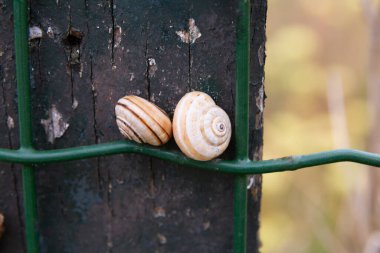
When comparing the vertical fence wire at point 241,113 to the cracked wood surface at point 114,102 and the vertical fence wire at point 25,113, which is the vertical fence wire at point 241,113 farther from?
the vertical fence wire at point 25,113

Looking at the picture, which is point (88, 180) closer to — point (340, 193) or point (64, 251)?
point (64, 251)

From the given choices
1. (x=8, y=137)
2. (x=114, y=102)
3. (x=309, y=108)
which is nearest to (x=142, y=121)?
(x=114, y=102)

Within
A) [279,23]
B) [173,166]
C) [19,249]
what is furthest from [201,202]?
[279,23]

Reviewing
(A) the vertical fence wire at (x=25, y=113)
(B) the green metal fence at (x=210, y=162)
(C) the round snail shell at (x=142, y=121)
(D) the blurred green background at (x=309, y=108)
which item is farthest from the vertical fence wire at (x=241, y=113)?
(D) the blurred green background at (x=309, y=108)

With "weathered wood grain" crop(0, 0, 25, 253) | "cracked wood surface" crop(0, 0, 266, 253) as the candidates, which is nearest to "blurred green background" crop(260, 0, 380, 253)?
"cracked wood surface" crop(0, 0, 266, 253)

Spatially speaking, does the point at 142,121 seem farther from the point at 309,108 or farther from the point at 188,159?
the point at 309,108

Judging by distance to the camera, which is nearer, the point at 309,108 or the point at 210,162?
the point at 210,162

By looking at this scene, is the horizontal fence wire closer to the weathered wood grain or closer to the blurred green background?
the weathered wood grain
